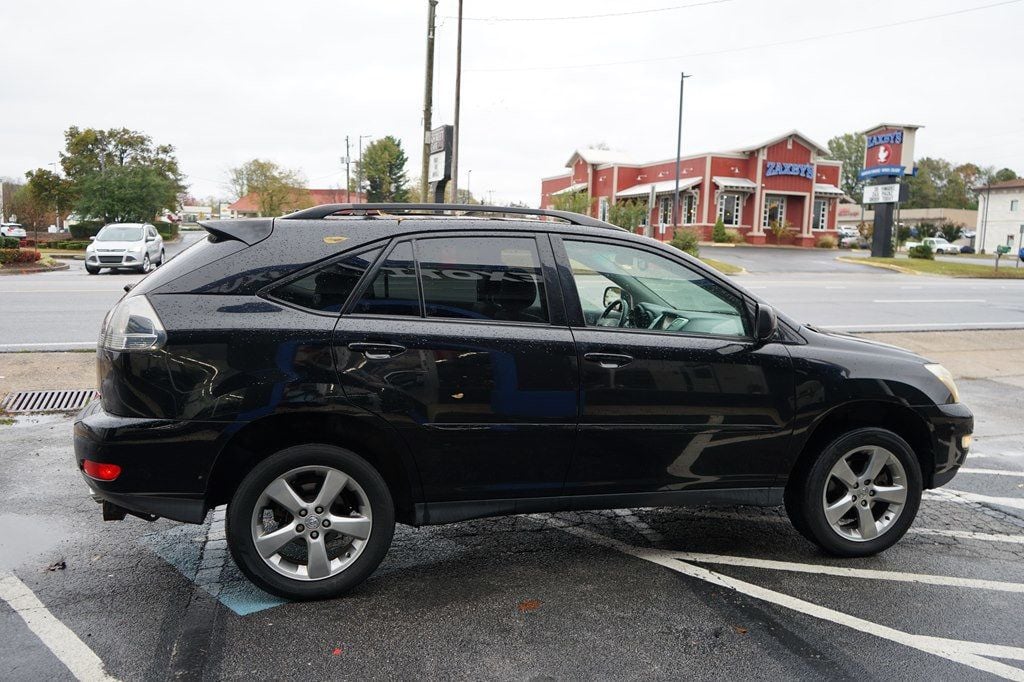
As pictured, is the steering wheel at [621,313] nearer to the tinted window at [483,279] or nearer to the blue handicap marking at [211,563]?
the tinted window at [483,279]

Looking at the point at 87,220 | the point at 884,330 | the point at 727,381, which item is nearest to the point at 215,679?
the point at 727,381

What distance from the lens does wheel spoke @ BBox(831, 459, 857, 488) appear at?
170 inches

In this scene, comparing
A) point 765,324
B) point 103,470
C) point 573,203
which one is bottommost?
point 103,470

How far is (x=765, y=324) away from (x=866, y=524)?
1.23m

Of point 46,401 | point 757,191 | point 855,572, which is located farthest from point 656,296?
point 757,191

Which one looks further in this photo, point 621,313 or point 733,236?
point 733,236

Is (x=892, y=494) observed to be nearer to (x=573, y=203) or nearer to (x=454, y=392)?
(x=454, y=392)

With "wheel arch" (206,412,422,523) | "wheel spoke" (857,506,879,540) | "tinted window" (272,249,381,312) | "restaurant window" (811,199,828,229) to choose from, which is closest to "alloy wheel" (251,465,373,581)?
"wheel arch" (206,412,422,523)

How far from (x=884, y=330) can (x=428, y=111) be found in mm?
14313

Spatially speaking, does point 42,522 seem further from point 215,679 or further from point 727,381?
point 727,381

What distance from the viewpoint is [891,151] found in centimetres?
4600

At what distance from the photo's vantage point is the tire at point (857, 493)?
430 centimetres

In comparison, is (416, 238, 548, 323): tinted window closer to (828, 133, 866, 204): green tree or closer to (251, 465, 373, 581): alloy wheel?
(251, 465, 373, 581): alloy wheel

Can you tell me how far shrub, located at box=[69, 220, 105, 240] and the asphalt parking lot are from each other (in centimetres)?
5272
